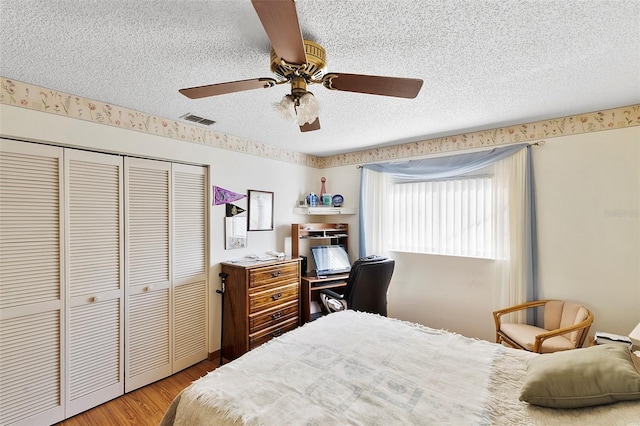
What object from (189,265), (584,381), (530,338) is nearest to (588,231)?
(530,338)

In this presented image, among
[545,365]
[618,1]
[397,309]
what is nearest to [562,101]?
[618,1]

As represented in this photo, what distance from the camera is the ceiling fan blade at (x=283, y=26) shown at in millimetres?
873

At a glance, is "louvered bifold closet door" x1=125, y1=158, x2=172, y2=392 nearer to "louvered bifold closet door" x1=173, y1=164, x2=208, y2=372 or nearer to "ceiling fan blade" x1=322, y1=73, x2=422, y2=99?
"louvered bifold closet door" x1=173, y1=164, x2=208, y2=372

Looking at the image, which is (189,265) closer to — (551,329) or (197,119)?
(197,119)

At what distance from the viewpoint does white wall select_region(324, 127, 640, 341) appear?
2307mm

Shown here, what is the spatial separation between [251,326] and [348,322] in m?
1.21

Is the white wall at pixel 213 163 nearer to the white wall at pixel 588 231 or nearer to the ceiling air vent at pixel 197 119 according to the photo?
the ceiling air vent at pixel 197 119

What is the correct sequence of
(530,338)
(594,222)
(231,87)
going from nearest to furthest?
(231,87) < (530,338) < (594,222)

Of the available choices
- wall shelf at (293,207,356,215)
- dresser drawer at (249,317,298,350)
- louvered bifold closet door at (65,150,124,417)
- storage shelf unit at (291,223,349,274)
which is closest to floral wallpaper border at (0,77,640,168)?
louvered bifold closet door at (65,150,124,417)

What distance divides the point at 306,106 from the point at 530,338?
2.64m

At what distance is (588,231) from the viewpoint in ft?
8.09

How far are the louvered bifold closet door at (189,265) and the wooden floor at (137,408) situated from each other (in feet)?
0.72

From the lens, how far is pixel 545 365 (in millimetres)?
1313

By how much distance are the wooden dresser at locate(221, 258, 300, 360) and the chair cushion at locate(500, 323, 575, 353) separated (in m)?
2.24
